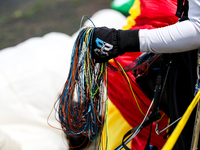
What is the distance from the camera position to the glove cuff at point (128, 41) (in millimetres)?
854

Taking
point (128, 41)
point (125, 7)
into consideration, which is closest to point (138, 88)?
point (128, 41)

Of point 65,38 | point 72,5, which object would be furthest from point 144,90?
point 72,5

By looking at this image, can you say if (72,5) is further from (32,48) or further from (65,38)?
(32,48)

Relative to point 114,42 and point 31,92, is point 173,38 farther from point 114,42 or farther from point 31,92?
point 31,92

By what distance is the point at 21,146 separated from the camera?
1228mm

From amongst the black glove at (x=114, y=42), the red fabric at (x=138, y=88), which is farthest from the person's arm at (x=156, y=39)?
the red fabric at (x=138, y=88)

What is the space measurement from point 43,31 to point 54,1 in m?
0.79

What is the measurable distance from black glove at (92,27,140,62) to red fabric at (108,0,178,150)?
0.98ft

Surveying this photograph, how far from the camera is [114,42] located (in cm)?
86

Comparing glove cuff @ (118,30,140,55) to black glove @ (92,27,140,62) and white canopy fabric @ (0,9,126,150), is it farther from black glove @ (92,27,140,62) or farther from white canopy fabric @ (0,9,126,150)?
white canopy fabric @ (0,9,126,150)

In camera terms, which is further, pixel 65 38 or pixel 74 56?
pixel 65 38

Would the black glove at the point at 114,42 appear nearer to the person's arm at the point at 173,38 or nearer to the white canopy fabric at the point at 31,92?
the person's arm at the point at 173,38

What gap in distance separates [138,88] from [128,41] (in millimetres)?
342

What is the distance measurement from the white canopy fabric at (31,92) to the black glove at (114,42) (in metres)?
0.62
